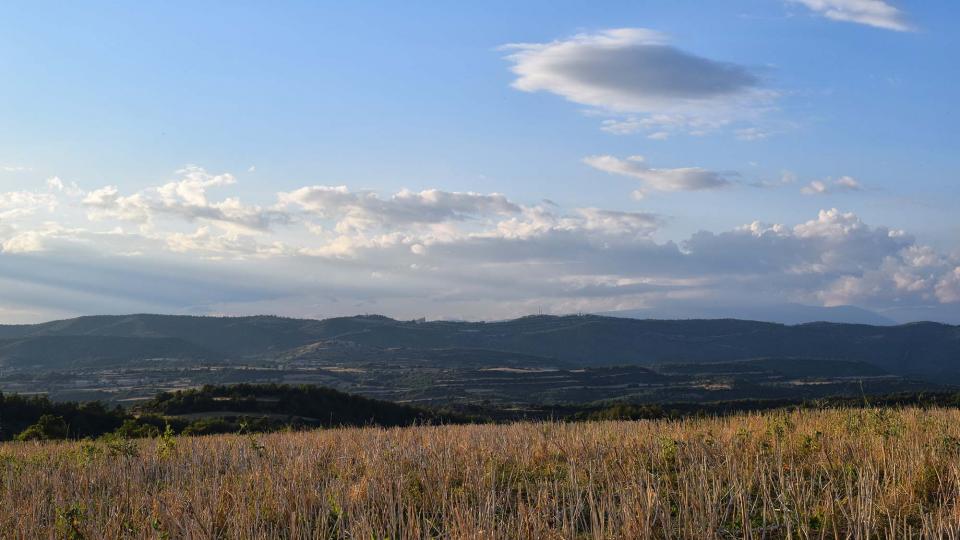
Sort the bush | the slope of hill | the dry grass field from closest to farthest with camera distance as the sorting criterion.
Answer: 1. the dry grass field
2. the bush
3. the slope of hill

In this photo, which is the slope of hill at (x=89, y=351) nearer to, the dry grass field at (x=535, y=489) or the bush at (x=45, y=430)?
the bush at (x=45, y=430)

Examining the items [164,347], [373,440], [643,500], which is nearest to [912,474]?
[643,500]

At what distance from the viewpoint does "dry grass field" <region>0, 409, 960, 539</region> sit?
7.95 metres

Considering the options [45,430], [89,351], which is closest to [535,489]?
[45,430]

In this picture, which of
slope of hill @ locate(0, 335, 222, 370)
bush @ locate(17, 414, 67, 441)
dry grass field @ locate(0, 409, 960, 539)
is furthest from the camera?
slope of hill @ locate(0, 335, 222, 370)

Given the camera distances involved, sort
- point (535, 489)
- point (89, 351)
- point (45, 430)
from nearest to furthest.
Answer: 1. point (535, 489)
2. point (45, 430)
3. point (89, 351)

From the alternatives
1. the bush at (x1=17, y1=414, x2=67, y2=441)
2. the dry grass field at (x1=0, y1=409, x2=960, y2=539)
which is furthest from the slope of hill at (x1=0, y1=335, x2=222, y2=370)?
the dry grass field at (x1=0, y1=409, x2=960, y2=539)

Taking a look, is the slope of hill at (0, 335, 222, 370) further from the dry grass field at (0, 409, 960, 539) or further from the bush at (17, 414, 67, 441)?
the dry grass field at (0, 409, 960, 539)

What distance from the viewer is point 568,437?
14984 mm

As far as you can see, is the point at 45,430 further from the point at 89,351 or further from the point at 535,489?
the point at 89,351

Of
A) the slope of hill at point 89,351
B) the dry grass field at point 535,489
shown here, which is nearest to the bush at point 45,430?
the dry grass field at point 535,489

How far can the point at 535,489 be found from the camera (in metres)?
10.1

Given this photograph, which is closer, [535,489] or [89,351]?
[535,489]

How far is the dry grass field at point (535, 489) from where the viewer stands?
7.95 m
